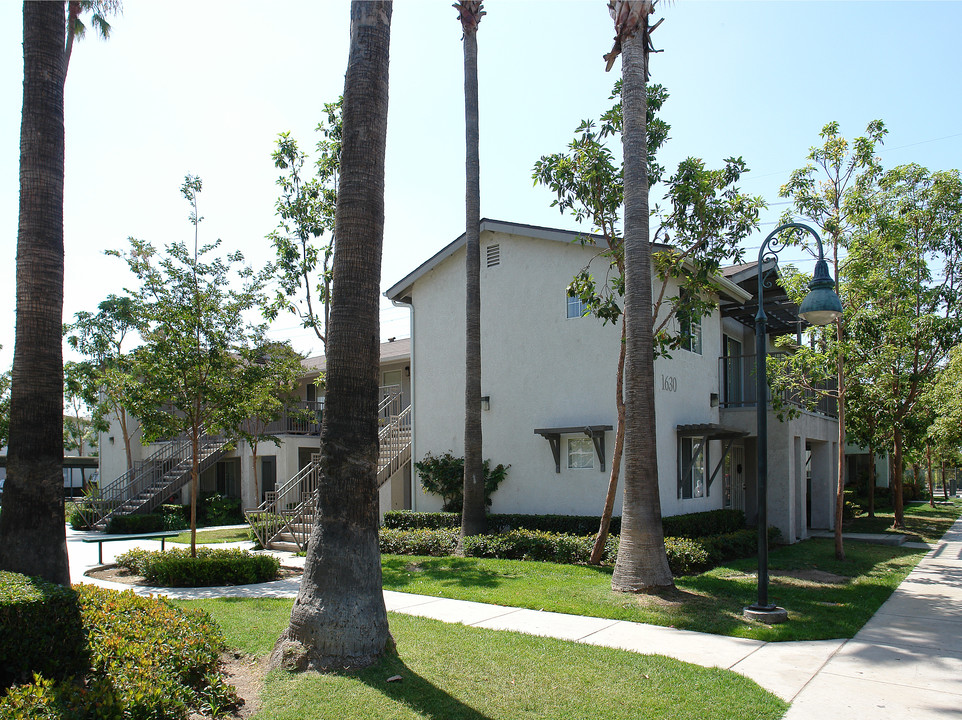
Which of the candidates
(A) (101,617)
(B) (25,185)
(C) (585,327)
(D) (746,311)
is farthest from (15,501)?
(D) (746,311)

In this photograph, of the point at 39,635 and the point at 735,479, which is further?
the point at 735,479

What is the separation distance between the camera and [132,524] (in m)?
23.2

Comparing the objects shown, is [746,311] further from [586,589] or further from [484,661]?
[484,661]

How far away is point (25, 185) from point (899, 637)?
11670 millimetres

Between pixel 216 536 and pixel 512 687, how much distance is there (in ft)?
55.5

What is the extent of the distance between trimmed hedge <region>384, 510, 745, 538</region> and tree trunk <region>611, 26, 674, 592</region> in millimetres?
4039

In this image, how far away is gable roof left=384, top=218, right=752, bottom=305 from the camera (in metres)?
15.8

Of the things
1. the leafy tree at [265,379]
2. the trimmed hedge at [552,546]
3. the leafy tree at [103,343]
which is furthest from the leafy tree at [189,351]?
the leafy tree at [103,343]

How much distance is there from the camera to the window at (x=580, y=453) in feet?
50.7

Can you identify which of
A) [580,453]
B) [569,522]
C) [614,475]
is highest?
[580,453]

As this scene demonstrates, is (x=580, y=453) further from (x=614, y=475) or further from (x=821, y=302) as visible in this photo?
(x=821, y=302)

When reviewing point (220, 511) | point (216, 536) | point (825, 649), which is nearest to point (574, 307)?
point (825, 649)

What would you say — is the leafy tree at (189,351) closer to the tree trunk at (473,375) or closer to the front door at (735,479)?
the tree trunk at (473,375)

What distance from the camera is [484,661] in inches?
267
